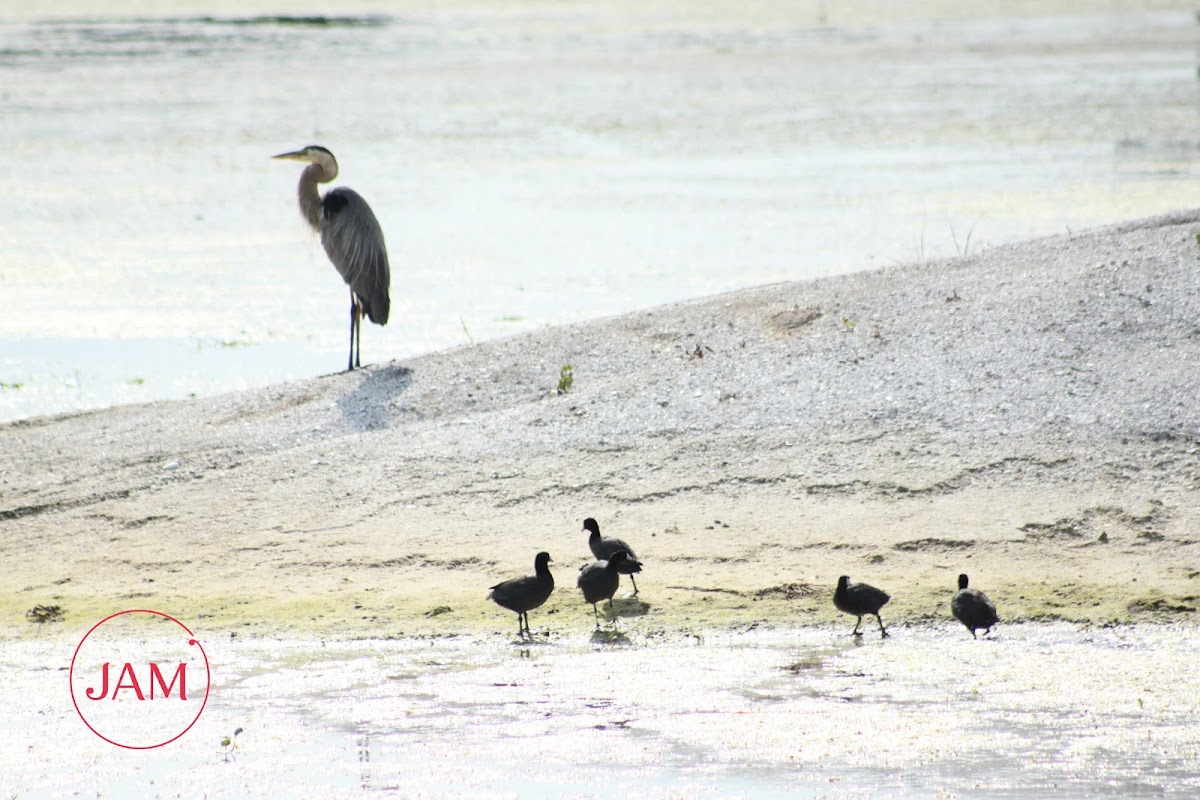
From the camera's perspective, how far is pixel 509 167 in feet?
66.0

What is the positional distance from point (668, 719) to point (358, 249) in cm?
682

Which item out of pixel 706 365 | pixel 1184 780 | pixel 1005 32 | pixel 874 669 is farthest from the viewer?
pixel 1005 32

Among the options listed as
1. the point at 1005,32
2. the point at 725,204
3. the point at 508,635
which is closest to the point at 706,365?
the point at 508,635

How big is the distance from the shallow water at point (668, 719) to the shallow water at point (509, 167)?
5295 mm

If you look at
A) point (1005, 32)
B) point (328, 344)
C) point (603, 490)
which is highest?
point (1005, 32)

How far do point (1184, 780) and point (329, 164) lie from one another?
921 cm

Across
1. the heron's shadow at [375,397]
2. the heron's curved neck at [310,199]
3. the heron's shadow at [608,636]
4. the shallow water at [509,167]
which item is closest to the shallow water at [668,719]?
the heron's shadow at [608,636]

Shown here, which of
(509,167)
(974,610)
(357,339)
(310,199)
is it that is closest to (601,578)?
(974,610)

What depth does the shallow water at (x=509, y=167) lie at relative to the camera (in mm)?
12836

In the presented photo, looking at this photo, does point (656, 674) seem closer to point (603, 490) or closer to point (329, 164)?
point (603, 490)

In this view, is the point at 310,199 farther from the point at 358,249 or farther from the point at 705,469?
the point at 705,469

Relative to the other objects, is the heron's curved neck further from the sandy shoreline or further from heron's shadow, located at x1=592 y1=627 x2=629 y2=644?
heron's shadow, located at x1=592 y1=627 x2=629 y2=644

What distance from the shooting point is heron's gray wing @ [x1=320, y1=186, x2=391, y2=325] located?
1135 centimetres

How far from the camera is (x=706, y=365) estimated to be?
29.3ft
